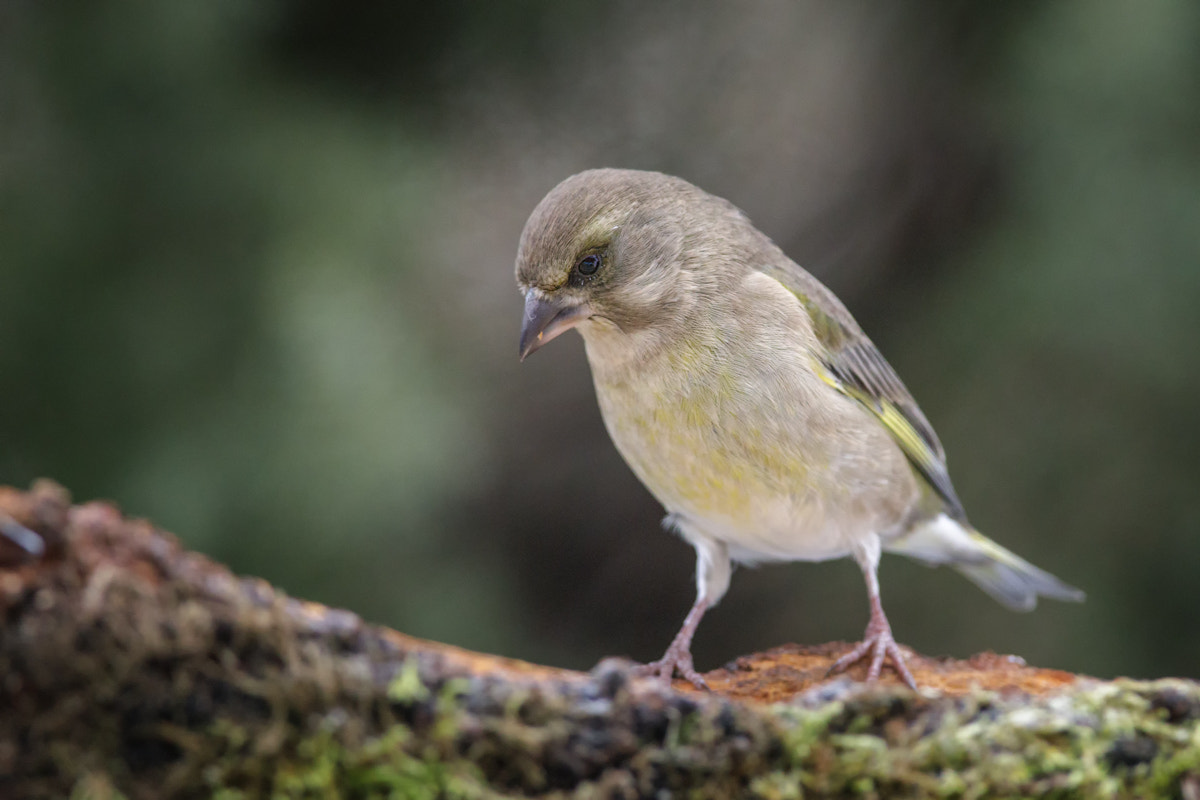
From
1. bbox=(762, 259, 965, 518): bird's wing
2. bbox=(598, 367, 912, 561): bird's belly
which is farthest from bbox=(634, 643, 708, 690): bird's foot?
bbox=(762, 259, 965, 518): bird's wing

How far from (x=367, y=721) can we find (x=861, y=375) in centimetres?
244

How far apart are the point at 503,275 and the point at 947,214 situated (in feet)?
7.62

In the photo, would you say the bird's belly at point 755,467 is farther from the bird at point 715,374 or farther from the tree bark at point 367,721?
the tree bark at point 367,721

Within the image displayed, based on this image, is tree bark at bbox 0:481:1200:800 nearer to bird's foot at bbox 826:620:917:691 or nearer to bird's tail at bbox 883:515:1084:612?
bird's foot at bbox 826:620:917:691

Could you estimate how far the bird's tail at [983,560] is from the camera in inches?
159

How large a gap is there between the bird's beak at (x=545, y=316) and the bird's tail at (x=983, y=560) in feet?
5.11

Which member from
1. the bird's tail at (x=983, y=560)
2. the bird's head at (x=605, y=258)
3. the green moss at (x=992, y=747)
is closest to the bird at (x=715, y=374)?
the bird's head at (x=605, y=258)

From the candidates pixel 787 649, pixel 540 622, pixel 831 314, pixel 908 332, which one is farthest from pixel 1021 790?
pixel 540 622

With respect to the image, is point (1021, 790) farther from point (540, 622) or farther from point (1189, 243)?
point (540, 622)

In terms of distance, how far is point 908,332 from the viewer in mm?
5230

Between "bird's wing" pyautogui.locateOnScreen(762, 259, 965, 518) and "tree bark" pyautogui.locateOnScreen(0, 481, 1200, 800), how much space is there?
171 centimetres

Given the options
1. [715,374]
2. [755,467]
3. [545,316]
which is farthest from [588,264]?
[755,467]

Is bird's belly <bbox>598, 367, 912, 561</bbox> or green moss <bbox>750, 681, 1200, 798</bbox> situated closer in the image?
green moss <bbox>750, 681, 1200, 798</bbox>

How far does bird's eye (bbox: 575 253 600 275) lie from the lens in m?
3.20
